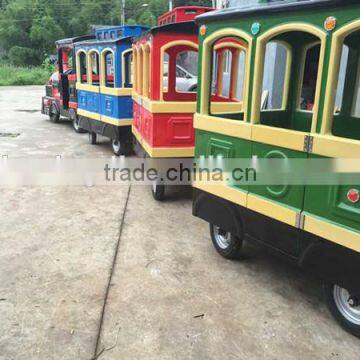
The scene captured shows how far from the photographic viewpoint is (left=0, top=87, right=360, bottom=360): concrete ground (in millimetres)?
2871

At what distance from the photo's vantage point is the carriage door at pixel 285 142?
303 centimetres

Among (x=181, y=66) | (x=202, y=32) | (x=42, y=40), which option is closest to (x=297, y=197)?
(x=202, y=32)

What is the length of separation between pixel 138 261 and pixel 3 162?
484cm

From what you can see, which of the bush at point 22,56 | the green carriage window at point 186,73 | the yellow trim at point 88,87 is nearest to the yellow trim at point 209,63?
the yellow trim at point 88,87

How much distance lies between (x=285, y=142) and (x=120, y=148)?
5.54 metres

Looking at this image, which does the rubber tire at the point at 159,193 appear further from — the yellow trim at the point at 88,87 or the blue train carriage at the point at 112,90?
the yellow trim at the point at 88,87

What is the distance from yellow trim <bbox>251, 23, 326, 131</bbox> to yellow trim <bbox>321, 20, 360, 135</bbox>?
0.07 m

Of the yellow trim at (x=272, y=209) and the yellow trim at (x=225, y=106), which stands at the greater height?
the yellow trim at (x=225, y=106)

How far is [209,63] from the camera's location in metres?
3.68

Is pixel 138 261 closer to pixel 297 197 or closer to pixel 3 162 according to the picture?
pixel 297 197

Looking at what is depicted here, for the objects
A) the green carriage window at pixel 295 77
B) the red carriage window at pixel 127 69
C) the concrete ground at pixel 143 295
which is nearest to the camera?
the concrete ground at pixel 143 295

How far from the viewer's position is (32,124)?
40.7 feet

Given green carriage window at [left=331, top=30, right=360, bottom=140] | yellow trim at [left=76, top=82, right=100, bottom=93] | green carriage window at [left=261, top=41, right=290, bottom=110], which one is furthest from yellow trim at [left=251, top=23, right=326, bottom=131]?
yellow trim at [left=76, top=82, right=100, bottom=93]

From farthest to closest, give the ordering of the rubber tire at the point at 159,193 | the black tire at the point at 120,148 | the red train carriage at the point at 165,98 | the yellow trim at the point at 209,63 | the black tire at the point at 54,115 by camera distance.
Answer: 1. the black tire at the point at 54,115
2. the black tire at the point at 120,148
3. the rubber tire at the point at 159,193
4. the red train carriage at the point at 165,98
5. the yellow trim at the point at 209,63
